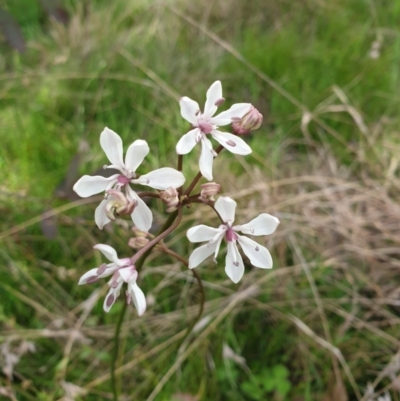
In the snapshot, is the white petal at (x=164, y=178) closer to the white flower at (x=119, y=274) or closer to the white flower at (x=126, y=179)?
the white flower at (x=126, y=179)

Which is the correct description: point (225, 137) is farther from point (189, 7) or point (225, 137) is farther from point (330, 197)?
point (189, 7)

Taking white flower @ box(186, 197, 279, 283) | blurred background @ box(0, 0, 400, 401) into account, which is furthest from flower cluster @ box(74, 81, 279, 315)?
blurred background @ box(0, 0, 400, 401)

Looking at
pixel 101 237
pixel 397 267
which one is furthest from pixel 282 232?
pixel 101 237

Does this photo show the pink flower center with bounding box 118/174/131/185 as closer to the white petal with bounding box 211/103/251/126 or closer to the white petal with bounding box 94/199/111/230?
the white petal with bounding box 94/199/111/230

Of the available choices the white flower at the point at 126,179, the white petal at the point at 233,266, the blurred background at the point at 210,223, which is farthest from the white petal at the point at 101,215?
the blurred background at the point at 210,223

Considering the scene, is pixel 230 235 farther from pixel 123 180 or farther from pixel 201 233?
pixel 123 180

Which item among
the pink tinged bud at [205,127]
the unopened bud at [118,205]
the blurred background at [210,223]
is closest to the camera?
the unopened bud at [118,205]

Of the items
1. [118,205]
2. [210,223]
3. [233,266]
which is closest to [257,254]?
[233,266]
